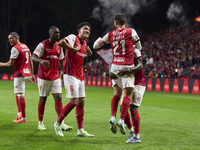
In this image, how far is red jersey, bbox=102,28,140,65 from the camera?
6.41 m

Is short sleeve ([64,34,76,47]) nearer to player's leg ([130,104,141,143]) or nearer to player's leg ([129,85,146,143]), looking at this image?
player's leg ([129,85,146,143])

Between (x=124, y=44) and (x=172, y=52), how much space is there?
98.5 feet

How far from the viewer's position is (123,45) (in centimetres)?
642

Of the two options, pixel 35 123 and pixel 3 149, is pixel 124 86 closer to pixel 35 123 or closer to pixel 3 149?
pixel 3 149

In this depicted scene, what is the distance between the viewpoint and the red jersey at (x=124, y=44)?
21.0ft

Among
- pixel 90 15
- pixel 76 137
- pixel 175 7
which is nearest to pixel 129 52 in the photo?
pixel 76 137

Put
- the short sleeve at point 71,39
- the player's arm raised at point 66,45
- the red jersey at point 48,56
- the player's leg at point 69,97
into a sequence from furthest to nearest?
the red jersey at point 48,56 → the player's leg at point 69,97 → the short sleeve at point 71,39 → the player's arm raised at point 66,45

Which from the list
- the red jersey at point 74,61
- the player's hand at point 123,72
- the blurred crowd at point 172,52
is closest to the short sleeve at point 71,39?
the red jersey at point 74,61

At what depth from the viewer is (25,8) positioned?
54.8 meters

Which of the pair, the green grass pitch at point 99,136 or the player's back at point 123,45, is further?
the player's back at point 123,45

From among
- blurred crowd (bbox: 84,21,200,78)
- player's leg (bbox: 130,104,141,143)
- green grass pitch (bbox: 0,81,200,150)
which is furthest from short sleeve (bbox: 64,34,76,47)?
blurred crowd (bbox: 84,21,200,78)

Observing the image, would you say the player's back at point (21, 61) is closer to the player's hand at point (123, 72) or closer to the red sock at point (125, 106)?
the player's hand at point (123, 72)

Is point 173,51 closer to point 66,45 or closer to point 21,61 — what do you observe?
point 21,61

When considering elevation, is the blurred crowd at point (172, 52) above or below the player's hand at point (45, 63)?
above
